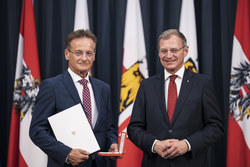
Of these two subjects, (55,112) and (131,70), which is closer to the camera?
(55,112)

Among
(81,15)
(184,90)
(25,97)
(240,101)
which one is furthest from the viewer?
(81,15)

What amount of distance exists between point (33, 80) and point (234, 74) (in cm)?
235

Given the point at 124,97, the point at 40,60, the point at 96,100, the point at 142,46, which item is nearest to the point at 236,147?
the point at 124,97

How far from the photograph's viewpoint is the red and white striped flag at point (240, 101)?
2977mm

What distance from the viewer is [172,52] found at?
2.10 m

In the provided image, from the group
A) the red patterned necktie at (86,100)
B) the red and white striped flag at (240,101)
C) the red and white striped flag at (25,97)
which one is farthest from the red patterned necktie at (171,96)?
the red and white striped flag at (25,97)

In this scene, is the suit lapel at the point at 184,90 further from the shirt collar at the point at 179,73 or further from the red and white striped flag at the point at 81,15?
the red and white striped flag at the point at 81,15

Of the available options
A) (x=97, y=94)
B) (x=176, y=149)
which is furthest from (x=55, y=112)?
(x=176, y=149)

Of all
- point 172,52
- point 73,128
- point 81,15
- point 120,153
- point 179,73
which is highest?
point 81,15

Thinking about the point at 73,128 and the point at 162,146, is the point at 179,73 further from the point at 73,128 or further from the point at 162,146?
the point at 73,128

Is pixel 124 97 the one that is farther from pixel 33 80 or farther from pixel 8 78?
pixel 8 78

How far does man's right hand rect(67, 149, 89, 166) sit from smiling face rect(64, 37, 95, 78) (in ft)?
2.08

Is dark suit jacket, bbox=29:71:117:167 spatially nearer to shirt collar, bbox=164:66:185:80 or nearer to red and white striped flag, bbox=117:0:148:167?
shirt collar, bbox=164:66:185:80

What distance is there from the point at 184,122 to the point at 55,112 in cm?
97
